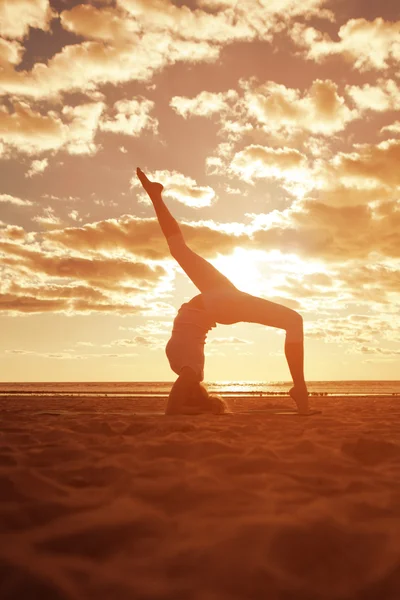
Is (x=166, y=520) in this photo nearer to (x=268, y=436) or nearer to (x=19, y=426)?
(x=268, y=436)

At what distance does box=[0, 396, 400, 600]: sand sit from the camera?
1.61 metres

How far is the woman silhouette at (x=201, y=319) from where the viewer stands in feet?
21.5

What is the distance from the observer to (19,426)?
5.30 meters

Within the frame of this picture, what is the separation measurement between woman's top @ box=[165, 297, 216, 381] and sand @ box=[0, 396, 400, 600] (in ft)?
9.10

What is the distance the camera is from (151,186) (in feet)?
22.8

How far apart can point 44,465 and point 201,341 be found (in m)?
3.86

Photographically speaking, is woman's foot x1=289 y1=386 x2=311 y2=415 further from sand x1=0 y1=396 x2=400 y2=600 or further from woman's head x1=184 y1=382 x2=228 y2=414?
sand x1=0 y1=396 x2=400 y2=600

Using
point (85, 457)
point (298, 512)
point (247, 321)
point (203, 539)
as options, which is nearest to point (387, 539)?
point (298, 512)

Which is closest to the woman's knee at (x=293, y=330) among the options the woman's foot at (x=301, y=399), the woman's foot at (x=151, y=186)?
the woman's foot at (x=301, y=399)

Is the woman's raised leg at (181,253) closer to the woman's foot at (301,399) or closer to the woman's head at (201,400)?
the woman's head at (201,400)

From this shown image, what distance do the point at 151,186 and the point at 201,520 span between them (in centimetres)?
546

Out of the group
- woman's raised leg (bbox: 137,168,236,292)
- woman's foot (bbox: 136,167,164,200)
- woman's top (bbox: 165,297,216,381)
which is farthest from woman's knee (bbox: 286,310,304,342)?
woman's foot (bbox: 136,167,164,200)

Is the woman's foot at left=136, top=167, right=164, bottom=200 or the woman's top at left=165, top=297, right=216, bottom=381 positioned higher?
the woman's foot at left=136, top=167, right=164, bottom=200

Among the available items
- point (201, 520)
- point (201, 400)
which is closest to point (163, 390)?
point (201, 400)
